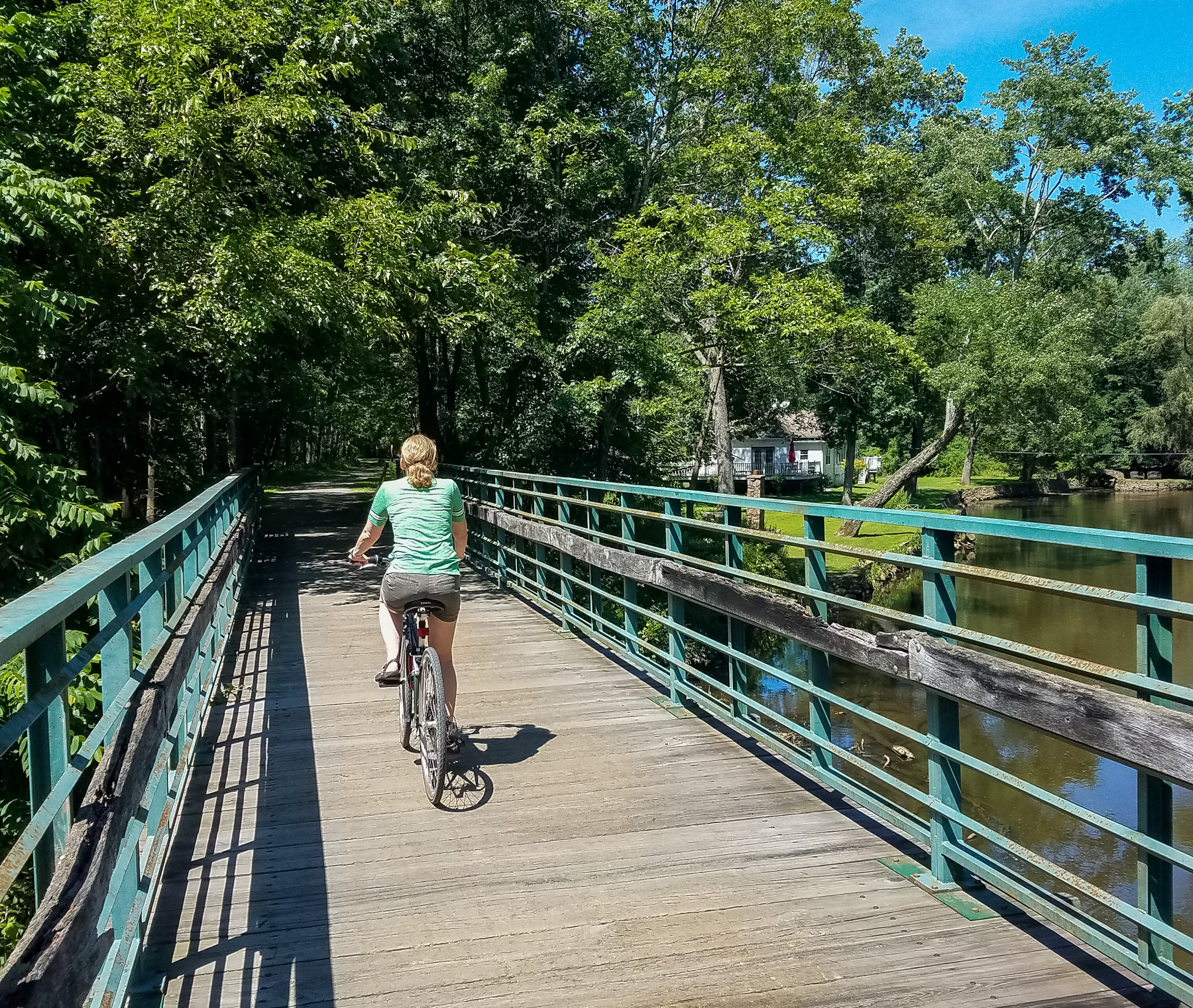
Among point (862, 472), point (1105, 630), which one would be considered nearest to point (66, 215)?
point (1105, 630)

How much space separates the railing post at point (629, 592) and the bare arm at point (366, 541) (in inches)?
82.9

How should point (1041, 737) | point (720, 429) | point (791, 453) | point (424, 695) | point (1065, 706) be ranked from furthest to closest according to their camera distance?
point (791, 453), point (720, 429), point (1041, 737), point (424, 695), point (1065, 706)

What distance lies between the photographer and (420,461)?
5492 mm

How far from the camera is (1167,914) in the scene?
2904 mm

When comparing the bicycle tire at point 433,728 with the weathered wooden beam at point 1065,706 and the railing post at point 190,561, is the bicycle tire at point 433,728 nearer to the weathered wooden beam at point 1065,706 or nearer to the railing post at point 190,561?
the railing post at point 190,561

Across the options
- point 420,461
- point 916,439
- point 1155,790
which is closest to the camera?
point 1155,790

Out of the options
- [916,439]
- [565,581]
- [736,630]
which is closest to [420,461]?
[736,630]

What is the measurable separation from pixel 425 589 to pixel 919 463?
3142 centimetres

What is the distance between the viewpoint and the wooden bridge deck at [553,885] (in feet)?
10.5

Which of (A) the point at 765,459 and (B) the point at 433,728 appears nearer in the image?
(B) the point at 433,728

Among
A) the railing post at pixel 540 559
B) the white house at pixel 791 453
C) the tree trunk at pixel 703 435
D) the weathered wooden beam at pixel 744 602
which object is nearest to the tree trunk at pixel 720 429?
the tree trunk at pixel 703 435

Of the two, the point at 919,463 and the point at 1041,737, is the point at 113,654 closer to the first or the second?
the point at 1041,737

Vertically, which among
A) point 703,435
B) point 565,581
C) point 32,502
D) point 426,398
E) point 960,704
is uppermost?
point 426,398

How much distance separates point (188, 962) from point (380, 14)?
58.3ft
